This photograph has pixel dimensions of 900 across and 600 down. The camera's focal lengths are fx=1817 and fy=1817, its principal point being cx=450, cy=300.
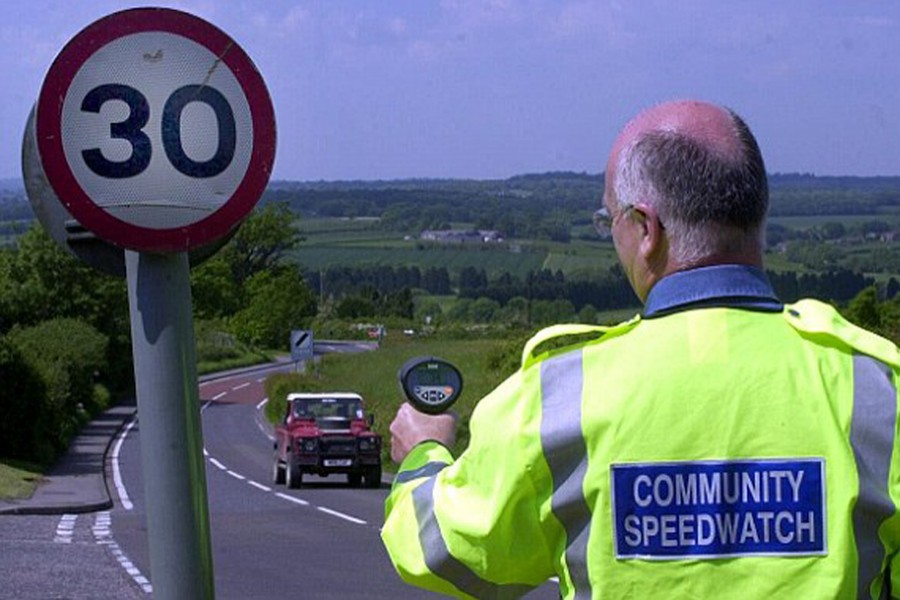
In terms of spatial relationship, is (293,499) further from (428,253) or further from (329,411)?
(428,253)

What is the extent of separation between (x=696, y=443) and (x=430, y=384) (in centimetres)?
82

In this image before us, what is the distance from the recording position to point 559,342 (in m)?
2.89

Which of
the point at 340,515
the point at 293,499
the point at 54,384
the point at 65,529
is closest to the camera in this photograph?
the point at 65,529

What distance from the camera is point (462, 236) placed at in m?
143

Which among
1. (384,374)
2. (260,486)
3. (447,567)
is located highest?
(447,567)

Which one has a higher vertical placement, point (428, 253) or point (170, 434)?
point (170, 434)

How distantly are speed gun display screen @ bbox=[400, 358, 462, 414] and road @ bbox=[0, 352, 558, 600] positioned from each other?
2.51 metres

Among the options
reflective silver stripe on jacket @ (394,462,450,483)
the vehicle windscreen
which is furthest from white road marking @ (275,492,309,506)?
reflective silver stripe on jacket @ (394,462,450,483)

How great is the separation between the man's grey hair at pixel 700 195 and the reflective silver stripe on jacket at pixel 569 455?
0.25m

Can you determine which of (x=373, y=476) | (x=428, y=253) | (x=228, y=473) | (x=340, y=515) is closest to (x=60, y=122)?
(x=340, y=515)

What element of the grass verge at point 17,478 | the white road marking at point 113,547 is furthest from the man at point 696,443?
the grass verge at point 17,478

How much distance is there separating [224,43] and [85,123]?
0.37m

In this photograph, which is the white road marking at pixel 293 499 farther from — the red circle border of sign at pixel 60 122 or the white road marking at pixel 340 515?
the red circle border of sign at pixel 60 122

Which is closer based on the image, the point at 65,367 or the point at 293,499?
the point at 293,499
